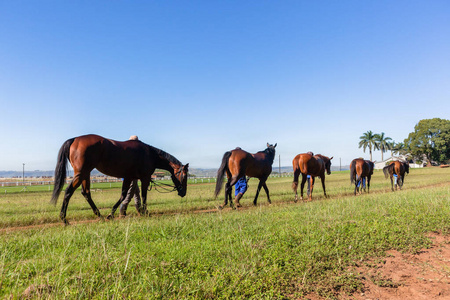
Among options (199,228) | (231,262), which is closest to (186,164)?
(199,228)

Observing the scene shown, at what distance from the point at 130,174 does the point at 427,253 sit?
7.51 metres

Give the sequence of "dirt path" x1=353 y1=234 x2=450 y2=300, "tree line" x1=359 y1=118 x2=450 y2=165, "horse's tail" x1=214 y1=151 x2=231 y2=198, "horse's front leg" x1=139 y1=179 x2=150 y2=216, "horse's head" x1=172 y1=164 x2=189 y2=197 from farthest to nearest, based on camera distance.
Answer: "tree line" x1=359 y1=118 x2=450 y2=165, "horse's tail" x1=214 y1=151 x2=231 y2=198, "horse's head" x1=172 y1=164 x2=189 y2=197, "horse's front leg" x1=139 y1=179 x2=150 y2=216, "dirt path" x1=353 y1=234 x2=450 y2=300

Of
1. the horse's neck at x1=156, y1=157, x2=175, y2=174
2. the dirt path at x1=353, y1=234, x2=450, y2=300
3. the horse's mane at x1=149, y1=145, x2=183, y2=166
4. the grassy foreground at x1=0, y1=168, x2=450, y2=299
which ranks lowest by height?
the dirt path at x1=353, y1=234, x2=450, y2=300

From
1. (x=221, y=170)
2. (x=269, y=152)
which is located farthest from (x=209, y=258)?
(x=269, y=152)

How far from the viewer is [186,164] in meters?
8.91

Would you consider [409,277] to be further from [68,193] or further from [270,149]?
[270,149]

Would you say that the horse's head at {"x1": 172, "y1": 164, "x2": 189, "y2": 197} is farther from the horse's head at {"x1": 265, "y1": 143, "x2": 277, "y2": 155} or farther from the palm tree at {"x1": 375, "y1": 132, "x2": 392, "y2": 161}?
the palm tree at {"x1": 375, "y1": 132, "x2": 392, "y2": 161}

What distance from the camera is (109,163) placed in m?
7.59

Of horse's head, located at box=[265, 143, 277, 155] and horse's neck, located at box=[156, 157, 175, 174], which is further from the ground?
horse's head, located at box=[265, 143, 277, 155]

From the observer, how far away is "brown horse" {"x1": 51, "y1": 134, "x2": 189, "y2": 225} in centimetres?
694

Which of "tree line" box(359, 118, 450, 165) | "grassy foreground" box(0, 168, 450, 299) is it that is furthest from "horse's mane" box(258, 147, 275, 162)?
"tree line" box(359, 118, 450, 165)

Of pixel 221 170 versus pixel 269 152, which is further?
pixel 269 152

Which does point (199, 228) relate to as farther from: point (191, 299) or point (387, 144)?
point (387, 144)

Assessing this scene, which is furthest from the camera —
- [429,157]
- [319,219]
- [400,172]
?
[429,157]
